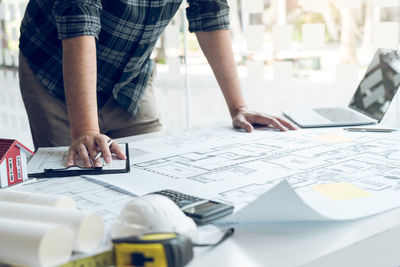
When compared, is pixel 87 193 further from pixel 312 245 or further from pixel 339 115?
pixel 339 115

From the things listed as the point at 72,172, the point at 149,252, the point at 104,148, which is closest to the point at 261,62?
the point at 104,148

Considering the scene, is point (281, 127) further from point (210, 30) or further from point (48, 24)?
point (48, 24)

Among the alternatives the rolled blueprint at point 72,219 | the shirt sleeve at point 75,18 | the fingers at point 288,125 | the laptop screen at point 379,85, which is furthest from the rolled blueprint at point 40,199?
the laptop screen at point 379,85

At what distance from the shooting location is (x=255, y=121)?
1.41 meters

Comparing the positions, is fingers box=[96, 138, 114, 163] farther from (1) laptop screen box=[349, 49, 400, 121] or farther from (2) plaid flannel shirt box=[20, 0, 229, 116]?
(1) laptop screen box=[349, 49, 400, 121]

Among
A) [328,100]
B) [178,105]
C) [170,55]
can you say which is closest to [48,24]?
[170,55]

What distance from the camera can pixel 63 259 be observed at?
55cm

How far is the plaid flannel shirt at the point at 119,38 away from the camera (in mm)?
1333

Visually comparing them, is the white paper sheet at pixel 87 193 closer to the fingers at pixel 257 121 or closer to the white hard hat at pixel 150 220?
the white hard hat at pixel 150 220

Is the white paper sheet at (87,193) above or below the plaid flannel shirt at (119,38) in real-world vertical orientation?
below

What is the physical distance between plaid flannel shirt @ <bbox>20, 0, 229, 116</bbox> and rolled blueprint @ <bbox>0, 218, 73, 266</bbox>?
83 cm

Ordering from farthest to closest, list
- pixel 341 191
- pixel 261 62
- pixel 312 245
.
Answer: pixel 261 62, pixel 341 191, pixel 312 245

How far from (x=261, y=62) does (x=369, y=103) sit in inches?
58.3

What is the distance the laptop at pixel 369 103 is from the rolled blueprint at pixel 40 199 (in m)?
0.87
